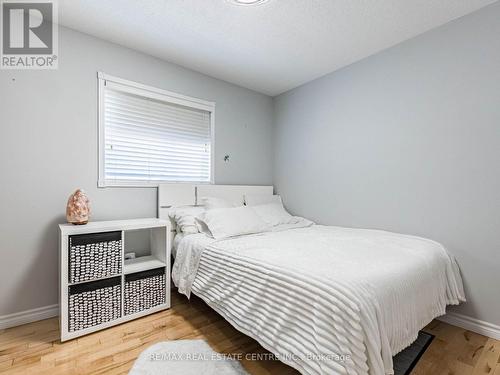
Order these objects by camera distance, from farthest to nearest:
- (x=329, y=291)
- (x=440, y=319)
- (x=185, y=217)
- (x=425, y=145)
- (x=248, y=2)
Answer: (x=185, y=217), (x=425, y=145), (x=440, y=319), (x=248, y=2), (x=329, y=291)

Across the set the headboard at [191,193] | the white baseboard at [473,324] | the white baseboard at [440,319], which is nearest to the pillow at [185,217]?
the headboard at [191,193]

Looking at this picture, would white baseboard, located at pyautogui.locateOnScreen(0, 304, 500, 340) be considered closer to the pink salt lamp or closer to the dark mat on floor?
the dark mat on floor

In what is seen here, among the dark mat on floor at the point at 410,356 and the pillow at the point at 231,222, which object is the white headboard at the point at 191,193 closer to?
the pillow at the point at 231,222

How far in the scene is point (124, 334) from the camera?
1.82m

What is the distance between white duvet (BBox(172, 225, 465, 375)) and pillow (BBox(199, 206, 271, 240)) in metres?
0.19

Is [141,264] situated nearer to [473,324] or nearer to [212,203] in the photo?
[212,203]

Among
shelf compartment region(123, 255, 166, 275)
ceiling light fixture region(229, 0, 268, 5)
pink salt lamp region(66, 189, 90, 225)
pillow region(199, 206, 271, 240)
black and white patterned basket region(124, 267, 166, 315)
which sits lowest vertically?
black and white patterned basket region(124, 267, 166, 315)

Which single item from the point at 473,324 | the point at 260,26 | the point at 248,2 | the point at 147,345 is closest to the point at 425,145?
the point at 473,324

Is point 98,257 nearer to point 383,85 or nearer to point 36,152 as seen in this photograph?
point 36,152

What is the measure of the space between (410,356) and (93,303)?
2.22 meters

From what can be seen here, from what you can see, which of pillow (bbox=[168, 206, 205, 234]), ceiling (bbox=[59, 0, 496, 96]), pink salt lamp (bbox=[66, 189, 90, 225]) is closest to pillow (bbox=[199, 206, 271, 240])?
pillow (bbox=[168, 206, 205, 234])

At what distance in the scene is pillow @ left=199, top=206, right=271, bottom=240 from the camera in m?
2.23

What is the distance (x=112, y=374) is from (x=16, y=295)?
118cm

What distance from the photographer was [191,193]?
275cm
